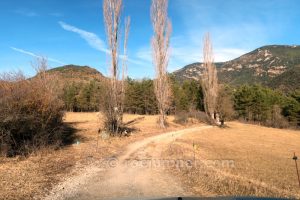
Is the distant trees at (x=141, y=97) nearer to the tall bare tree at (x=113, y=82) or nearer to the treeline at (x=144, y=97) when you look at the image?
the treeline at (x=144, y=97)

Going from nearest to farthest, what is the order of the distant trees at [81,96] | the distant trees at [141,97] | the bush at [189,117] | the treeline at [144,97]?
the bush at [189,117] < the treeline at [144,97] < the distant trees at [141,97] < the distant trees at [81,96]

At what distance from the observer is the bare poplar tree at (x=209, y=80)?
149 feet

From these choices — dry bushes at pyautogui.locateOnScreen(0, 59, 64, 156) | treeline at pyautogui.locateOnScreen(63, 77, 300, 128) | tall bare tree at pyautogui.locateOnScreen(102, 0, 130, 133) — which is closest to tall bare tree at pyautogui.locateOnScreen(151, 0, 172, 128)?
tall bare tree at pyautogui.locateOnScreen(102, 0, 130, 133)

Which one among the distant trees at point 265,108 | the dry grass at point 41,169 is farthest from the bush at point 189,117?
the dry grass at point 41,169

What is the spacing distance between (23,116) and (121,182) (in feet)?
18.9

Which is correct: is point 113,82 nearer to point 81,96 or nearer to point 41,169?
point 41,169

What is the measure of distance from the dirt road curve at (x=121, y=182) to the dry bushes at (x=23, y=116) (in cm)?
347

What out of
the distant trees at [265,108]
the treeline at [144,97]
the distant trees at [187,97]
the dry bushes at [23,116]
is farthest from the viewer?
the treeline at [144,97]

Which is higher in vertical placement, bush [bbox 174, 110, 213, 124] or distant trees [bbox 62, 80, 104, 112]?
distant trees [bbox 62, 80, 104, 112]

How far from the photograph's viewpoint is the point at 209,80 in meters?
45.6

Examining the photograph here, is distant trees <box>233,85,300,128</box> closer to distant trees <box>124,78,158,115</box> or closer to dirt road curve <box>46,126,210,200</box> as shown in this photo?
distant trees <box>124,78,158,115</box>

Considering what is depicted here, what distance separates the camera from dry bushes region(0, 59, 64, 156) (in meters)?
10.9

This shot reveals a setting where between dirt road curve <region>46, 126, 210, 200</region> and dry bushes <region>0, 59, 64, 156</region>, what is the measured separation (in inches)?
137

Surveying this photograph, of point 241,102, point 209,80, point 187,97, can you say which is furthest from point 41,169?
point 241,102
